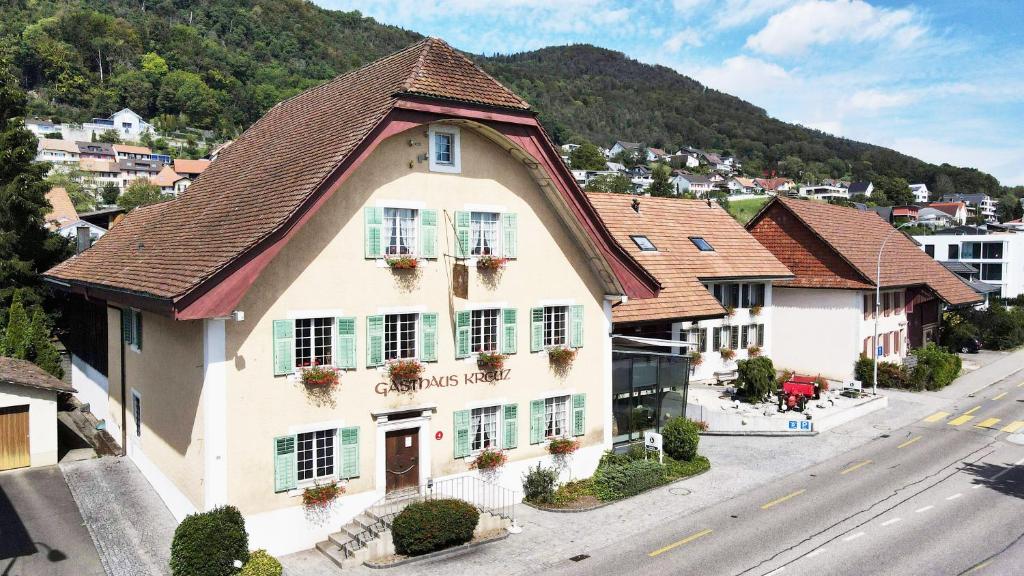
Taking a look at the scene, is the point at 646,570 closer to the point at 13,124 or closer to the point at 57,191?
the point at 13,124

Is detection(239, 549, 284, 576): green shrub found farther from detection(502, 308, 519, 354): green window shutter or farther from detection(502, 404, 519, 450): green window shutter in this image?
detection(502, 308, 519, 354): green window shutter

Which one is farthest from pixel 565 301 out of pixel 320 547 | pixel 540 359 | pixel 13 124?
pixel 13 124

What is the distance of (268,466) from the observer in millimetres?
16391

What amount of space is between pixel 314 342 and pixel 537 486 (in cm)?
797

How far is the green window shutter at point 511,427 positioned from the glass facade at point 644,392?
420cm

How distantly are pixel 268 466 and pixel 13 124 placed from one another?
30.2 meters

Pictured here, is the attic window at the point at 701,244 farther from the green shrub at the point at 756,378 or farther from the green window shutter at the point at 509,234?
the green window shutter at the point at 509,234

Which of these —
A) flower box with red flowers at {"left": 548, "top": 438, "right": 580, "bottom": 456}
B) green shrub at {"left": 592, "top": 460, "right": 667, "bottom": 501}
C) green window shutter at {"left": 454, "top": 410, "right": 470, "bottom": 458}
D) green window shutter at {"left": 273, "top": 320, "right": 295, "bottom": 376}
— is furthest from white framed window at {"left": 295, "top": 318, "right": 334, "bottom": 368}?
green shrub at {"left": 592, "top": 460, "right": 667, "bottom": 501}

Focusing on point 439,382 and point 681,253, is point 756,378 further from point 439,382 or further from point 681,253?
point 439,382

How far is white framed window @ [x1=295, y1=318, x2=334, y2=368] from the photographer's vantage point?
17.1 m

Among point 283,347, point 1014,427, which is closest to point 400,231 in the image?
point 283,347

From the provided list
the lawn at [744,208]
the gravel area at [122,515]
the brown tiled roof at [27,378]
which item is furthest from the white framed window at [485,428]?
the lawn at [744,208]

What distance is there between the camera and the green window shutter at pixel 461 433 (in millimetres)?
19547

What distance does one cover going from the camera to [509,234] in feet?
67.2
